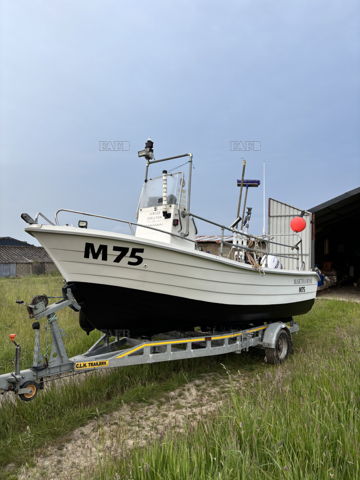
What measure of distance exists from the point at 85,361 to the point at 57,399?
3.01 feet

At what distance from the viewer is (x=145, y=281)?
444cm

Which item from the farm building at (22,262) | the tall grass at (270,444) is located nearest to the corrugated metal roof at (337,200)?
the tall grass at (270,444)

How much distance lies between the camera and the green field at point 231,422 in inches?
A: 92.9

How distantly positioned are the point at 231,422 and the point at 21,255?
35.3m

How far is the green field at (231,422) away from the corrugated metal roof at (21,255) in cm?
2806

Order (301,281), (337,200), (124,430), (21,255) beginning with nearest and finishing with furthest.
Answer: (124,430), (301,281), (337,200), (21,255)

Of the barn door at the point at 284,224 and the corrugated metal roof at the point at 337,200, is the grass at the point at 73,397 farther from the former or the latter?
the corrugated metal roof at the point at 337,200

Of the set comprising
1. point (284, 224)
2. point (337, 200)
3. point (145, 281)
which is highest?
point (337, 200)

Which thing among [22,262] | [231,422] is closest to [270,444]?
[231,422]

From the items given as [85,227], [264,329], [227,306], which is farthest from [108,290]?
[264,329]

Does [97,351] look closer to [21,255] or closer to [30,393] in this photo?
[30,393]

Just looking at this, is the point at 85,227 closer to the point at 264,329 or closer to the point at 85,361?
the point at 85,361

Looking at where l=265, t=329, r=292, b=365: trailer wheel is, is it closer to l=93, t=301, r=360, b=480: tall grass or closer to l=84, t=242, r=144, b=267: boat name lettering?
l=93, t=301, r=360, b=480: tall grass

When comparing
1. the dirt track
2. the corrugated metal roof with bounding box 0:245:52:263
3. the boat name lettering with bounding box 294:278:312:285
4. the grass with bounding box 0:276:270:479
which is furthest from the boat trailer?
the corrugated metal roof with bounding box 0:245:52:263
